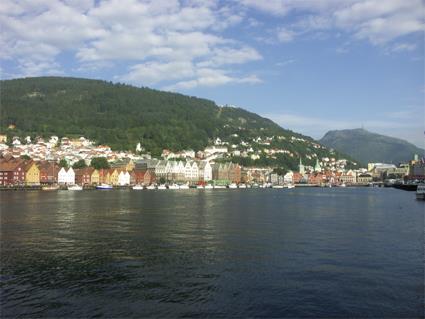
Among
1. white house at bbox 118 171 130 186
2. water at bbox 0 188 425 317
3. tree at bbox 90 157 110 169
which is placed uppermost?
tree at bbox 90 157 110 169

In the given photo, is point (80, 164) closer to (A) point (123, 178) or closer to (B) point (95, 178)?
(B) point (95, 178)

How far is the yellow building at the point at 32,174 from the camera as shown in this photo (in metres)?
104

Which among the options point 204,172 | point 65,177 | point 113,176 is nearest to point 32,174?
point 65,177

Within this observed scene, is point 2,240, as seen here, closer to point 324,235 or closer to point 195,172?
point 324,235

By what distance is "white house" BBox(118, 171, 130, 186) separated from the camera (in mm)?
121838

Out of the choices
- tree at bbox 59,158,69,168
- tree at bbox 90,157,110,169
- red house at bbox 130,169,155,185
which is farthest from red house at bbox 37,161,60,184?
red house at bbox 130,169,155,185

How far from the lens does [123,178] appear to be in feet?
404

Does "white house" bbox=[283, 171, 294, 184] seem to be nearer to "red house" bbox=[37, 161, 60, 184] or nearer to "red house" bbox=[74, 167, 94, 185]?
"red house" bbox=[74, 167, 94, 185]

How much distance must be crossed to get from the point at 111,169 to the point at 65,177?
14651 mm

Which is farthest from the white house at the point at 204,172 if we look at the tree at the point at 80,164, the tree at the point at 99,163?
the tree at the point at 80,164

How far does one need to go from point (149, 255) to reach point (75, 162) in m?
116

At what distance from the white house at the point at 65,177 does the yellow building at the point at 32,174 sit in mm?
5673

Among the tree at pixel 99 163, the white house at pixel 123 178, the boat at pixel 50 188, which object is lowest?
the boat at pixel 50 188

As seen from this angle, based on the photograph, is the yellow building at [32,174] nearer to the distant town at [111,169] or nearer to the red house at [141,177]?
the distant town at [111,169]
